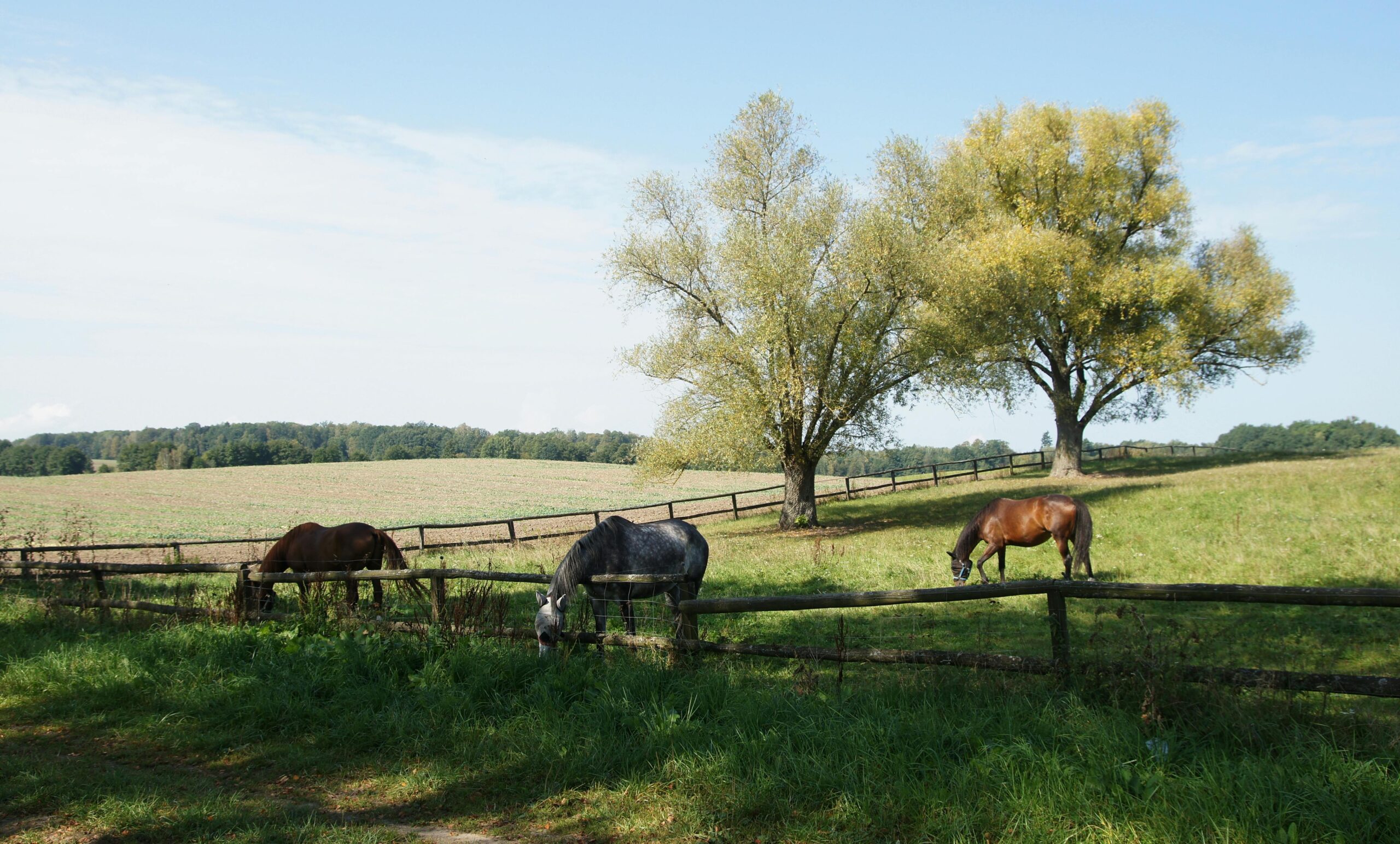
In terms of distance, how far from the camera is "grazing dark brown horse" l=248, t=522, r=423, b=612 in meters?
11.0

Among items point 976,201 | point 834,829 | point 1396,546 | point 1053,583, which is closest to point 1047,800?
point 834,829

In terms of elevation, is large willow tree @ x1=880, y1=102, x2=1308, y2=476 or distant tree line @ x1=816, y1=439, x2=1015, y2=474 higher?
large willow tree @ x1=880, y1=102, x2=1308, y2=476

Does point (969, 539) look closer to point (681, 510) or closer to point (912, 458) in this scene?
point (681, 510)

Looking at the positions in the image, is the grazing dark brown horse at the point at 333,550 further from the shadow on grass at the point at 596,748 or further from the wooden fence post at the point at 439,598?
the shadow on grass at the point at 596,748

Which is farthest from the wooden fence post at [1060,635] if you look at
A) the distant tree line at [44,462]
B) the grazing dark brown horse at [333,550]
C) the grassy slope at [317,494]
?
the distant tree line at [44,462]

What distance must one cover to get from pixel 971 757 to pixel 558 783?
239cm

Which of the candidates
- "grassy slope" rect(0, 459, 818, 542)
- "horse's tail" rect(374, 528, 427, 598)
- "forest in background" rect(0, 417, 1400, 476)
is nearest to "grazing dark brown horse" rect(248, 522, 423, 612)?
"horse's tail" rect(374, 528, 427, 598)

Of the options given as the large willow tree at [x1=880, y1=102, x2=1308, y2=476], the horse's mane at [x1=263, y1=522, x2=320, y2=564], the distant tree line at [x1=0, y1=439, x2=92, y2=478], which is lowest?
the horse's mane at [x1=263, y1=522, x2=320, y2=564]

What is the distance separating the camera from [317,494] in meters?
49.6

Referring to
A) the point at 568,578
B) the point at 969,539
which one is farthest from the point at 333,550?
the point at 969,539

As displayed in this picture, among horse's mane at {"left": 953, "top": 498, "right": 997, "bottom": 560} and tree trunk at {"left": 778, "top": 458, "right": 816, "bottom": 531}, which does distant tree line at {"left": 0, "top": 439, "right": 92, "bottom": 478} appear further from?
horse's mane at {"left": 953, "top": 498, "right": 997, "bottom": 560}

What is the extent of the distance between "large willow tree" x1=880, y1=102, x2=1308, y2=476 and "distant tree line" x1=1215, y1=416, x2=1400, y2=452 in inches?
1750

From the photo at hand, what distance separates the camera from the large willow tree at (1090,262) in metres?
27.2

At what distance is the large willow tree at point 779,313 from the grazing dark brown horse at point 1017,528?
28.5ft
